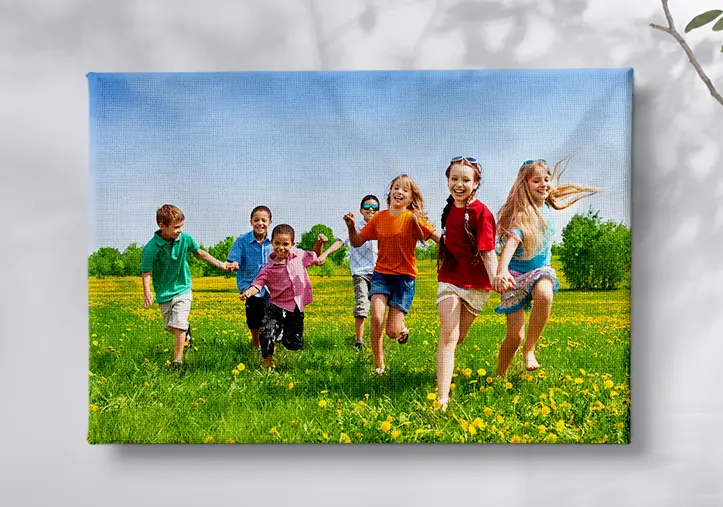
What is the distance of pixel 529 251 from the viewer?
1900 mm

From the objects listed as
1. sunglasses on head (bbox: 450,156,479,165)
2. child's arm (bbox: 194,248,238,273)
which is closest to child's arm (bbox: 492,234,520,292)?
sunglasses on head (bbox: 450,156,479,165)

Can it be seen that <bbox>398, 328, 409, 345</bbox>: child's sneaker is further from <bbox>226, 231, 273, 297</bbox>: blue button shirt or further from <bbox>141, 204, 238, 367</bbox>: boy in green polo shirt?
<bbox>141, 204, 238, 367</bbox>: boy in green polo shirt

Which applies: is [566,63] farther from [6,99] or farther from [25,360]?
[25,360]

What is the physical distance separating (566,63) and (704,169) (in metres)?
0.52

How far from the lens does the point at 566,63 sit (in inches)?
77.3

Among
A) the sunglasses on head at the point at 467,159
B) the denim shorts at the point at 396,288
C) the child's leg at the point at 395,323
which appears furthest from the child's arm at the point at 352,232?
the sunglasses on head at the point at 467,159

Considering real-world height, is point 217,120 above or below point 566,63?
below

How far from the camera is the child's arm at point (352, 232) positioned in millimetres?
1916

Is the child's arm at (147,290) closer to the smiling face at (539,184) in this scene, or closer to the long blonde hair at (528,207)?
the long blonde hair at (528,207)

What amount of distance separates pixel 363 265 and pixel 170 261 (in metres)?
0.57

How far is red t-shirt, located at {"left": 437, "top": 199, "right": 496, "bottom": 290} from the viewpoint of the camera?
A: 1888mm

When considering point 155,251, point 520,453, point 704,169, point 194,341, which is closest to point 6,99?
point 155,251

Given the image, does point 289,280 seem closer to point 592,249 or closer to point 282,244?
point 282,244

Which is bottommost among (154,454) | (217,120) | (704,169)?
(154,454)
